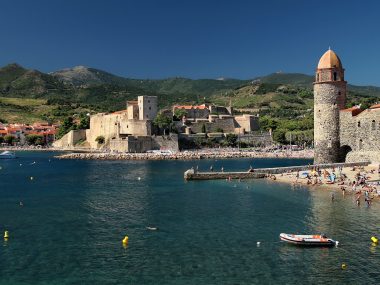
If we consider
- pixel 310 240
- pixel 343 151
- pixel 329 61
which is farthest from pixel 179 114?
pixel 310 240

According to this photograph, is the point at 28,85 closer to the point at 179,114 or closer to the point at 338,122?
the point at 179,114

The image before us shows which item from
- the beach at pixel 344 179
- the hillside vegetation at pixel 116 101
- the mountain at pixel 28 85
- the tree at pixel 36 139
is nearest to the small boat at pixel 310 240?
the beach at pixel 344 179

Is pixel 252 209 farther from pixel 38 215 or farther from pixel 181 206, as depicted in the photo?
pixel 38 215

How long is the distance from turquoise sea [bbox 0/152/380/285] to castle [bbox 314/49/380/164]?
6.70m

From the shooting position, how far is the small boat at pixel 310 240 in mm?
16859

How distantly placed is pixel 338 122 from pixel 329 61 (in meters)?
4.60

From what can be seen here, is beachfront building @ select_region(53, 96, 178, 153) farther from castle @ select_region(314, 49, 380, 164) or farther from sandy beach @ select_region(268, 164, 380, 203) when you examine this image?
castle @ select_region(314, 49, 380, 164)

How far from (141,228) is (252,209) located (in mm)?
6483

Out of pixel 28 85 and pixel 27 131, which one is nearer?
pixel 27 131

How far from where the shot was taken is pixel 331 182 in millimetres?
30312

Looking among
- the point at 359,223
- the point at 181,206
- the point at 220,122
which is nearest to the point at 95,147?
the point at 220,122

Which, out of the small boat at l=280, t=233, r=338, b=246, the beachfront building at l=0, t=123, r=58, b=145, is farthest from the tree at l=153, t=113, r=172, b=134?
the small boat at l=280, t=233, r=338, b=246

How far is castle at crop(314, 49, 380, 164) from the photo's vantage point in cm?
3394

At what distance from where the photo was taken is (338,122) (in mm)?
35281
